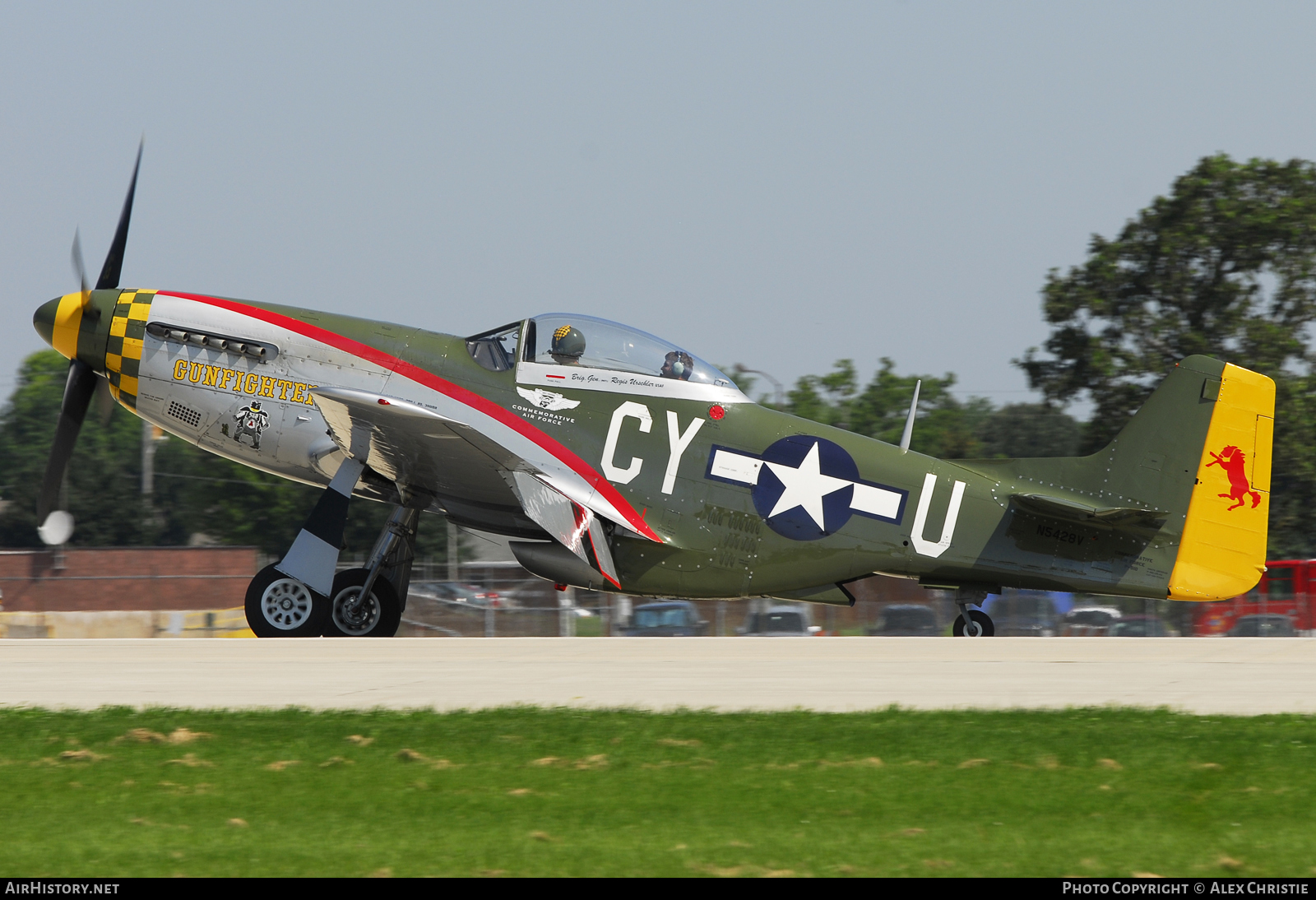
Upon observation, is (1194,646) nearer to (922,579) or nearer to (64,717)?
(922,579)

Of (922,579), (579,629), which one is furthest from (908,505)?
(579,629)

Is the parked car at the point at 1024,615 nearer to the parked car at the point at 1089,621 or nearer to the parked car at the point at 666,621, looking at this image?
the parked car at the point at 1089,621

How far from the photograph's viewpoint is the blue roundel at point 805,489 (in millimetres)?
13383

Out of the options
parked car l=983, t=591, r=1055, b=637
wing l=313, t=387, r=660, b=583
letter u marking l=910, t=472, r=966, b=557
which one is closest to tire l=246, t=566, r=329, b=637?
wing l=313, t=387, r=660, b=583

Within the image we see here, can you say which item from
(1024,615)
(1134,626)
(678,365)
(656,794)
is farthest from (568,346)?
(1134,626)

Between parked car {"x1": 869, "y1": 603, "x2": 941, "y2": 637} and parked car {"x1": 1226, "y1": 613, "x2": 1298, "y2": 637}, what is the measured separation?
5470mm

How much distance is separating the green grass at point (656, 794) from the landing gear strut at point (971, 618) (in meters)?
5.87

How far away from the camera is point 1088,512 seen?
13.1 meters

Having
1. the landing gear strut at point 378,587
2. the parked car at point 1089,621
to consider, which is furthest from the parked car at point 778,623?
the landing gear strut at point 378,587

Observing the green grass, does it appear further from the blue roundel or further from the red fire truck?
the red fire truck

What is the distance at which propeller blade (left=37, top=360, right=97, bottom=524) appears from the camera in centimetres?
1431

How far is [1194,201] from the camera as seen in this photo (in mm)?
31547

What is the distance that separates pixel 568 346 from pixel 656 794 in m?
7.93

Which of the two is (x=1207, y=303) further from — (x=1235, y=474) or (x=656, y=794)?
(x=656, y=794)
